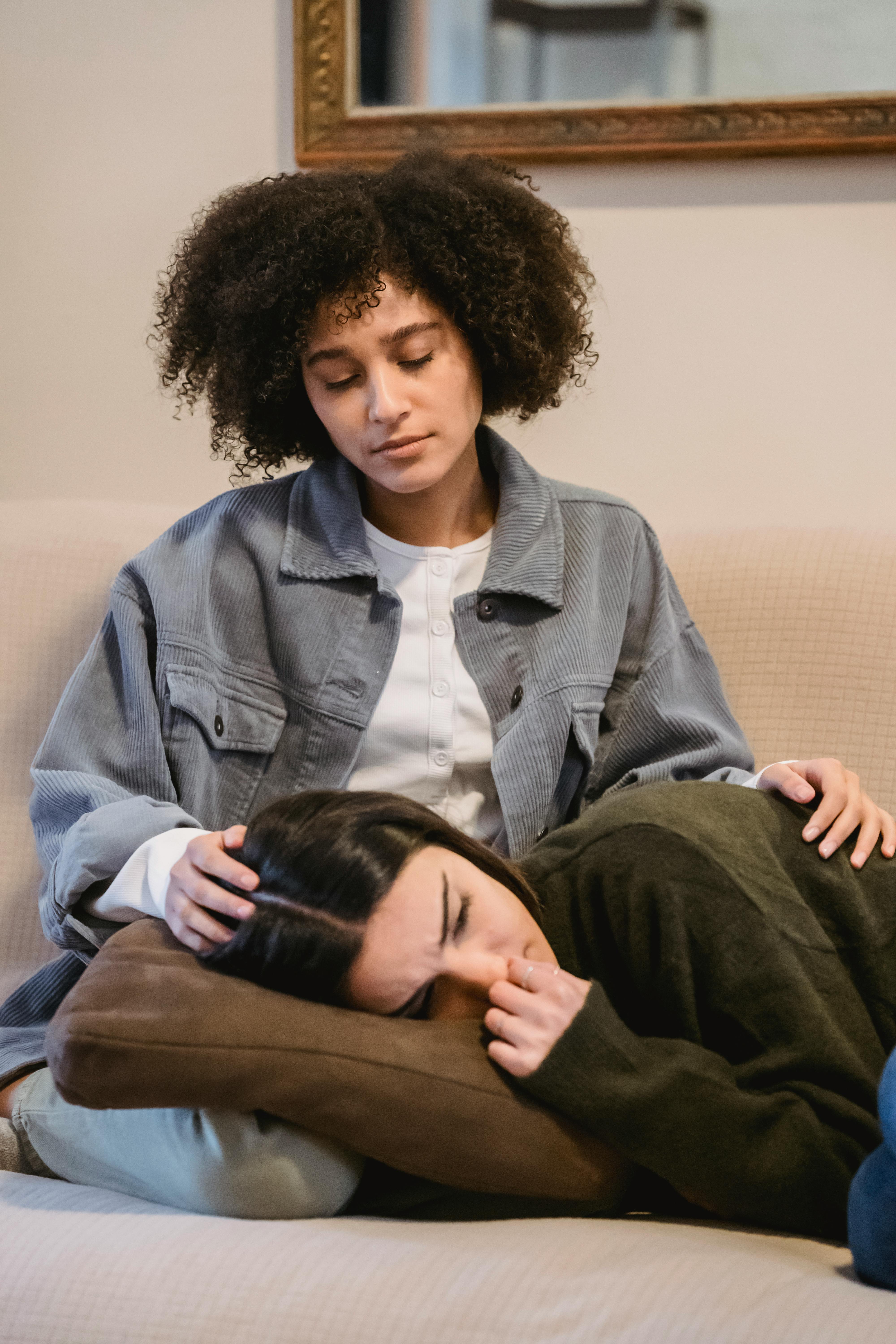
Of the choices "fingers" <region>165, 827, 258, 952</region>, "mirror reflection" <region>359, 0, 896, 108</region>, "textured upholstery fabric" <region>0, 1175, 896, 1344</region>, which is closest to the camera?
"textured upholstery fabric" <region>0, 1175, 896, 1344</region>

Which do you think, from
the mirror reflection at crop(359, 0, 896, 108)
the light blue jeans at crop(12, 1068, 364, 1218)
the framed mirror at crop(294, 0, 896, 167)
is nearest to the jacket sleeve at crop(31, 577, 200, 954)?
the light blue jeans at crop(12, 1068, 364, 1218)

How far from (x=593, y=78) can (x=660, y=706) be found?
0.88 m

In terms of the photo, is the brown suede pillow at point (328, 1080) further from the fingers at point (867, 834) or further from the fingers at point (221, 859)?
the fingers at point (867, 834)

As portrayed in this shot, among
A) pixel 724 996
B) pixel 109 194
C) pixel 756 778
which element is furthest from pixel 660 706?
pixel 109 194

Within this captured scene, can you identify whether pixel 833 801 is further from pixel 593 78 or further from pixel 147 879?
pixel 593 78

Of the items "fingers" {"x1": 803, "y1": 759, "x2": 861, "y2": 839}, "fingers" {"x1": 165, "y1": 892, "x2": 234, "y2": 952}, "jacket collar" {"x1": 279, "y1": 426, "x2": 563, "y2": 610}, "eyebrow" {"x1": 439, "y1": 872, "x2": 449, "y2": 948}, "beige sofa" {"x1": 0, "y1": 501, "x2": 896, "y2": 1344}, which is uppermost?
"jacket collar" {"x1": 279, "y1": 426, "x2": 563, "y2": 610}

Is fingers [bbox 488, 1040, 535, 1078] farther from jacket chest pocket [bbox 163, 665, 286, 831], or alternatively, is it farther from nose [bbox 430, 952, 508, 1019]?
jacket chest pocket [bbox 163, 665, 286, 831]

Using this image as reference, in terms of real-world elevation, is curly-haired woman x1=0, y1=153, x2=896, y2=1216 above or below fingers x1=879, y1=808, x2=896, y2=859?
above

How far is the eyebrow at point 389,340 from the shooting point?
1.20 meters

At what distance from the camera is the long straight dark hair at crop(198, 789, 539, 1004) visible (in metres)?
0.88

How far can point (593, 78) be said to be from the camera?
160 centimetres

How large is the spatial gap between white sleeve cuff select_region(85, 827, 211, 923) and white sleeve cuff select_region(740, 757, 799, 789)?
48cm

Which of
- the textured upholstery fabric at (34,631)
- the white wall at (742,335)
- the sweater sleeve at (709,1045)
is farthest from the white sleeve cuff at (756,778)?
the textured upholstery fabric at (34,631)

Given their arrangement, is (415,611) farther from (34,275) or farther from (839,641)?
(34,275)
